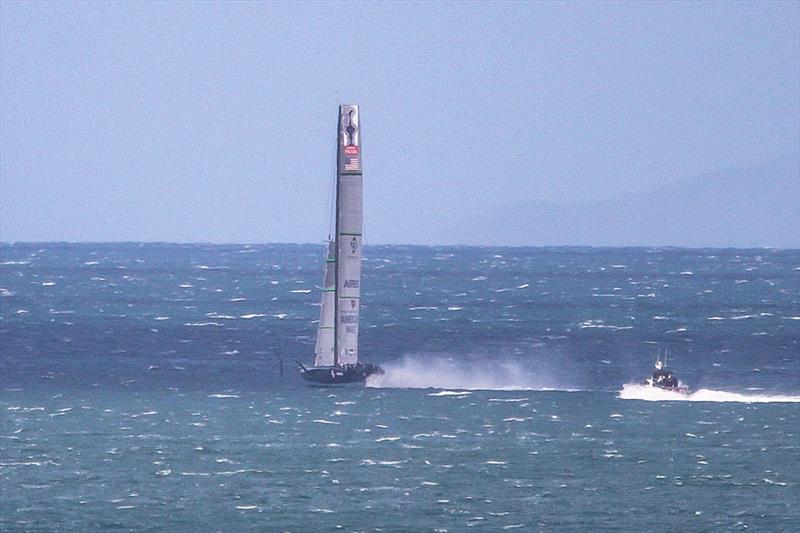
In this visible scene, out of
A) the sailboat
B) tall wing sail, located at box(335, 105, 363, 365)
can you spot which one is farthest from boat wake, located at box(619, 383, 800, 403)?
tall wing sail, located at box(335, 105, 363, 365)

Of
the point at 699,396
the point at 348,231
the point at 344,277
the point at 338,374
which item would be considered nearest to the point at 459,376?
the point at 338,374

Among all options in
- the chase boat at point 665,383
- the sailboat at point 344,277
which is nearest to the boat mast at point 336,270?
the sailboat at point 344,277

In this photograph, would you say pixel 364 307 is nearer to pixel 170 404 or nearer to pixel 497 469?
pixel 170 404

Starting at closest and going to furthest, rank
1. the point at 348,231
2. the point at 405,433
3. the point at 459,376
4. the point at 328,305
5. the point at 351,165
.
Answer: the point at 405,433 → the point at 351,165 → the point at 348,231 → the point at 328,305 → the point at 459,376

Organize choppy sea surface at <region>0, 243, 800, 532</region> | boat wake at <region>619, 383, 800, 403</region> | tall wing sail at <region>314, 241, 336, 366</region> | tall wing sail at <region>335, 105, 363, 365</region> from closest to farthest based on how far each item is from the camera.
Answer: choppy sea surface at <region>0, 243, 800, 532</region> → tall wing sail at <region>335, 105, 363, 365</region> → boat wake at <region>619, 383, 800, 403</region> → tall wing sail at <region>314, 241, 336, 366</region>

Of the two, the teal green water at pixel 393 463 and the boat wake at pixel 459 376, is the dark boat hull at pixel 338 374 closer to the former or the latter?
the boat wake at pixel 459 376

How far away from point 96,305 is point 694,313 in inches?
2190

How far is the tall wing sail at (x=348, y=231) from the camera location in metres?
77.6

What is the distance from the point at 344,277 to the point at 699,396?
56.7 ft

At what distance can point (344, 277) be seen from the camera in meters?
79.4

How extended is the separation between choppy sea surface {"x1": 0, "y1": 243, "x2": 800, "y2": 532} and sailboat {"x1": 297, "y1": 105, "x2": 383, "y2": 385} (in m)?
1.18

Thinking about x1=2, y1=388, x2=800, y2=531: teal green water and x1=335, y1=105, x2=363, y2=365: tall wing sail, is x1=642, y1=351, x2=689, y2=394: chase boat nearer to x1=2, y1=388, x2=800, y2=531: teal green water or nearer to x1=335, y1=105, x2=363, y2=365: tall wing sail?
x1=2, y1=388, x2=800, y2=531: teal green water

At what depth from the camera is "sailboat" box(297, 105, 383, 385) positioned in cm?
7769

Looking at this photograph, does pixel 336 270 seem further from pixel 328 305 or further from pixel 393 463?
pixel 393 463
